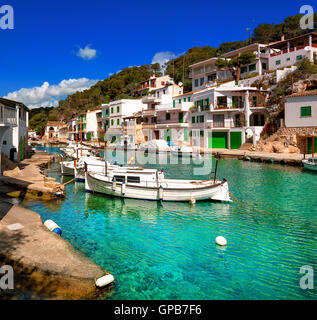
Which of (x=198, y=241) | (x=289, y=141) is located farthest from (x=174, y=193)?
(x=289, y=141)

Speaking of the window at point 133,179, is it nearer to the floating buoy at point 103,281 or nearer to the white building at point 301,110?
the floating buoy at point 103,281

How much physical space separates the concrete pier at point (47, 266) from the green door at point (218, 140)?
4225 cm

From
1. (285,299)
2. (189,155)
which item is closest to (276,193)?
(285,299)

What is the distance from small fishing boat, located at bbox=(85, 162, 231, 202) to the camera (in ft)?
59.2

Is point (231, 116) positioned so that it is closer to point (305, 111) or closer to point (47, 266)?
point (305, 111)

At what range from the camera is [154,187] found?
18.2m

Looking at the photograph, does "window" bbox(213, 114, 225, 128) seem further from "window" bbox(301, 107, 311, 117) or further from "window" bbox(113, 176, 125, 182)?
"window" bbox(113, 176, 125, 182)

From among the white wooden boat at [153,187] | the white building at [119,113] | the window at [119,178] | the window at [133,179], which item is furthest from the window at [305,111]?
the white building at [119,113]

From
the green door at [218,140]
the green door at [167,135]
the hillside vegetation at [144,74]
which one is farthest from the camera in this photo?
the hillside vegetation at [144,74]

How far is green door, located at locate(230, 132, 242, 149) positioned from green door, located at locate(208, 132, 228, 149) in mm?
1399

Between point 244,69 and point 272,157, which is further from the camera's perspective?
point 244,69

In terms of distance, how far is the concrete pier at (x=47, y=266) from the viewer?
7.65 meters

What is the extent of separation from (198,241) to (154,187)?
6.67 m

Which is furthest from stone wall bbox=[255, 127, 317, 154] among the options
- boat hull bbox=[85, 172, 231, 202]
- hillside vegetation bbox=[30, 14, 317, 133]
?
hillside vegetation bbox=[30, 14, 317, 133]
